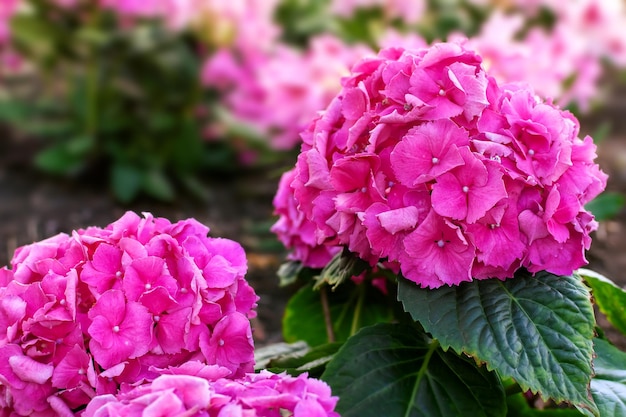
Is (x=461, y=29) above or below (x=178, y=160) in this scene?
above

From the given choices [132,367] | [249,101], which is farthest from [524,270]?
[249,101]

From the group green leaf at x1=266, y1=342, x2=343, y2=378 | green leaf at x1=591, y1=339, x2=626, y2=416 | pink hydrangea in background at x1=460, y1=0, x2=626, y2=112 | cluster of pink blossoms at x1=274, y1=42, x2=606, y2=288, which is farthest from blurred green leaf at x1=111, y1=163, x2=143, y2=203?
green leaf at x1=591, y1=339, x2=626, y2=416

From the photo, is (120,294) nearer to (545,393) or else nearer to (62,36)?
(545,393)

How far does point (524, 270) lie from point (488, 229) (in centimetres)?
11

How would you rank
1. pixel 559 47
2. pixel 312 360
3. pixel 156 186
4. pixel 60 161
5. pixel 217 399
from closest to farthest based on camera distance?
pixel 217 399 → pixel 312 360 → pixel 559 47 → pixel 156 186 → pixel 60 161

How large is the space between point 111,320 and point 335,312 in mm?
594

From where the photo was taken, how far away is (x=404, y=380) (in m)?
1.20

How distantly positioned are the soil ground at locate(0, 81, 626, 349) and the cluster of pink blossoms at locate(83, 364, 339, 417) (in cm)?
131

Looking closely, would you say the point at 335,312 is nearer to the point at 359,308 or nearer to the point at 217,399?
the point at 359,308

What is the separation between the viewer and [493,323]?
113 cm

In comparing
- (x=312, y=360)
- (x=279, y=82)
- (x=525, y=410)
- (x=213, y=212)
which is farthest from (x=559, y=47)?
(x=312, y=360)

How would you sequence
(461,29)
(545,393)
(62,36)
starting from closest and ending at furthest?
(545,393) < (62,36) < (461,29)

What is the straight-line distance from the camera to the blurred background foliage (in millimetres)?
3402

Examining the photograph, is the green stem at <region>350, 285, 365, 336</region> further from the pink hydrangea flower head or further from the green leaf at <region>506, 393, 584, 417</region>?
the pink hydrangea flower head
